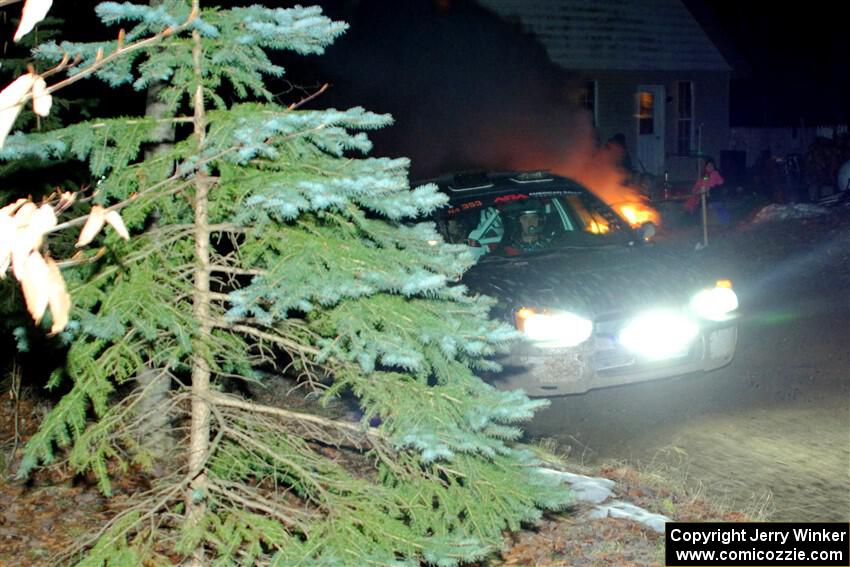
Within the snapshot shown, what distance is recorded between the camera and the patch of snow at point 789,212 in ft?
59.0

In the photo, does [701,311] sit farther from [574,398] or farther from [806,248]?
[806,248]

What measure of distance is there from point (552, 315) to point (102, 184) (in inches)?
169

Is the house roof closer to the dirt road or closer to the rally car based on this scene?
the dirt road

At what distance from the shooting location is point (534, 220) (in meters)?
9.05

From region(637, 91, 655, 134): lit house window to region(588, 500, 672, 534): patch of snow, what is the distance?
73.2ft

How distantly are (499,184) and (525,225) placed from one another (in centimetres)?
49

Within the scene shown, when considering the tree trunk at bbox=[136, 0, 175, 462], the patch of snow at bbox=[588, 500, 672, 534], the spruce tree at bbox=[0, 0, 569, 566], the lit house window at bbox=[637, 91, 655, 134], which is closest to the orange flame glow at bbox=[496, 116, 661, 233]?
the lit house window at bbox=[637, 91, 655, 134]

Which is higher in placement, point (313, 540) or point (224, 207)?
point (224, 207)

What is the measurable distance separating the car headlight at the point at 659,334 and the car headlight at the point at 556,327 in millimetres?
322

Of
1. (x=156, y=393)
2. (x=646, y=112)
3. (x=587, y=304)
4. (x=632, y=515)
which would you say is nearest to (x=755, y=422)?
(x=587, y=304)

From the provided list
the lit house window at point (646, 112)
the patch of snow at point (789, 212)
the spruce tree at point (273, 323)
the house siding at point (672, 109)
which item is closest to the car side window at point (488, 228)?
the spruce tree at point (273, 323)

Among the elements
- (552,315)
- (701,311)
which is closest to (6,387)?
(552,315)

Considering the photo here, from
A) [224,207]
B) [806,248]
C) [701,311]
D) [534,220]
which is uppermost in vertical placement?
[224,207]

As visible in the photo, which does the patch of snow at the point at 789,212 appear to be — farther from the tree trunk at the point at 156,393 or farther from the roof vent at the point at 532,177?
the tree trunk at the point at 156,393
